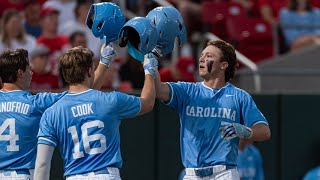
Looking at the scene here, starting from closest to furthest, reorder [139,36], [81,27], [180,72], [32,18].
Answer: [139,36] < [180,72] < [81,27] < [32,18]

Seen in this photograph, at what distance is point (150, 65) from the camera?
6770mm

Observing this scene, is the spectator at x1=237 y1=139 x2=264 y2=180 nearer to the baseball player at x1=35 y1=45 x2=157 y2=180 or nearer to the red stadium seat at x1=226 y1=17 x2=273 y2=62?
the red stadium seat at x1=226 y1=17 x2=273 y2=62

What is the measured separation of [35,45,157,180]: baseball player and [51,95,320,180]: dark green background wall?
379 cm

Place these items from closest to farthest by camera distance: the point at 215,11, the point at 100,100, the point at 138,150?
1. the point at 100,100
2. the point at 138,150
3. the point at 215,11

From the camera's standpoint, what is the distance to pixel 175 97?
7.16 meters

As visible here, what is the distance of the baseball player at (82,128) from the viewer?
255 inches

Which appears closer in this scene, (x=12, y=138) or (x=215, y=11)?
(x=12, y=138)

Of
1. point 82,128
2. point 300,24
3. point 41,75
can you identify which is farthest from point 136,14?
point 82,128

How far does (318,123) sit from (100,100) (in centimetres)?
532

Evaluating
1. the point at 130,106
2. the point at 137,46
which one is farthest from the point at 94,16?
the point at 130,106

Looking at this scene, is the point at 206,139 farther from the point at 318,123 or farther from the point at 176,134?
the point at 318,123

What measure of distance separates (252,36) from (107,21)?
6.46 metres

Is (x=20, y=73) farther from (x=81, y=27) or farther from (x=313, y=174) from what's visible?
(x=81, y=27)

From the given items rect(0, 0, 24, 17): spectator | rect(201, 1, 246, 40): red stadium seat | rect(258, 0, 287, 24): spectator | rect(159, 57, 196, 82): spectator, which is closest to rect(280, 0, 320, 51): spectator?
rect(258, 0, 287, 24): spectator
